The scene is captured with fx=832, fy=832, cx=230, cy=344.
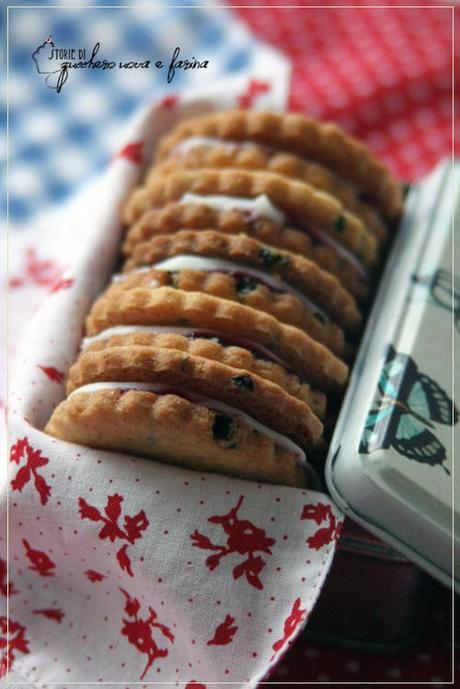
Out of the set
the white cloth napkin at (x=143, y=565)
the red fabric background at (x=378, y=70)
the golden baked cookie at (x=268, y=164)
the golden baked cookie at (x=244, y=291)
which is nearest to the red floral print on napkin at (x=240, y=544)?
the white cloth napkin at (x=143, y=565)

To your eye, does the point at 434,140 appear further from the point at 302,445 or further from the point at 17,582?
the point at 17,582

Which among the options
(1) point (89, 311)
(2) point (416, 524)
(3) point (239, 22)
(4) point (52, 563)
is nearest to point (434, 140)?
(3) point (239, 22)

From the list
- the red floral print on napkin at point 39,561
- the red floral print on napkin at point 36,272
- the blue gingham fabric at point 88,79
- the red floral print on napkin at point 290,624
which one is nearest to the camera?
the red floral print on napkin at point 290,624

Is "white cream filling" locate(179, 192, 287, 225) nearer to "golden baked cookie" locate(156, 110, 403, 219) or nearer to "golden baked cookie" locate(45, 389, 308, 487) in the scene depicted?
"golden baked cookie" locate(156, 110, 403, 219)

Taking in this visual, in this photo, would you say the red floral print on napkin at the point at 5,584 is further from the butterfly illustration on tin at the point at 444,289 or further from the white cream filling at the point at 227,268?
the butterfly illustration on tin at the point at 444,289

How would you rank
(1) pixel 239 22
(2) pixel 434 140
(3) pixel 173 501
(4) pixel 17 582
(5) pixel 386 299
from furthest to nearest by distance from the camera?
(1) pixel 239 22 < (2) pixel 434 140 < (5) pixel 386 299 < (4) pixel 17 582 < (3) pixel 173 501

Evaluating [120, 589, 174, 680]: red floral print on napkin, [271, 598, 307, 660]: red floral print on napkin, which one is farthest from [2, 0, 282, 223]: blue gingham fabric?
[271, 598, 307, 660]: red floral print on napkin
